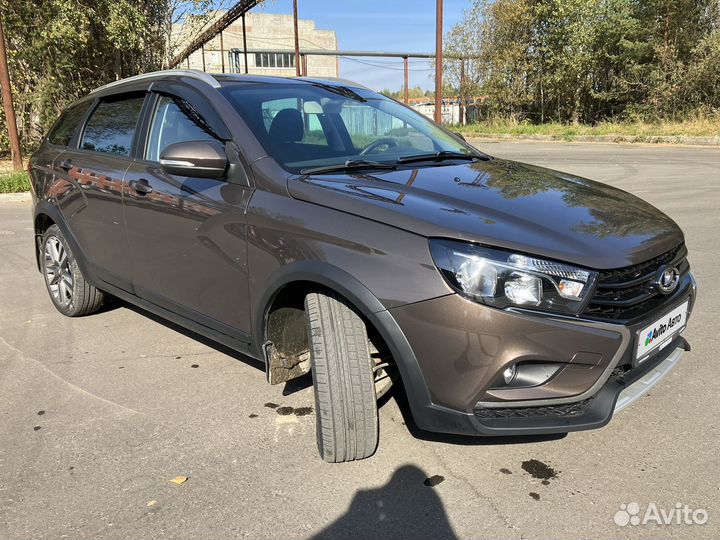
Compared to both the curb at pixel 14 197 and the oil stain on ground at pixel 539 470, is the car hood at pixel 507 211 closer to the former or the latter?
the oil stain on ground at pixel 539 470

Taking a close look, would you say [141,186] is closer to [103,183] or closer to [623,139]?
[103,183]

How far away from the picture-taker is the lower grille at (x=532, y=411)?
221 cm

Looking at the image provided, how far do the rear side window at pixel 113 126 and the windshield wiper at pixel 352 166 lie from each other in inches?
57.6

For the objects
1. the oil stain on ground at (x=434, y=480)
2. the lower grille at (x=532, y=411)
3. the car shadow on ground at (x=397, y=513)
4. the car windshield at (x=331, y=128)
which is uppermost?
the car windshield at (x=331, y=128)

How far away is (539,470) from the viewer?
253cm

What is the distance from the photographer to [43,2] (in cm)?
1466

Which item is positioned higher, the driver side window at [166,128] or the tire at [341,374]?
the driver side window at [166,128]

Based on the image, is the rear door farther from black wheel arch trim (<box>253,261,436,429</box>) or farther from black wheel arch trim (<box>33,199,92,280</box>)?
black wheel arch trim (<box>253,261,436,429</box>)

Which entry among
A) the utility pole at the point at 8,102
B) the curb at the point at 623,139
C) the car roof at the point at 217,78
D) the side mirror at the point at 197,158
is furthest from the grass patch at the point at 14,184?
the curb at the point at 623,139

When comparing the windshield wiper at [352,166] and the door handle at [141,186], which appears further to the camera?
the door handle at [141,186]

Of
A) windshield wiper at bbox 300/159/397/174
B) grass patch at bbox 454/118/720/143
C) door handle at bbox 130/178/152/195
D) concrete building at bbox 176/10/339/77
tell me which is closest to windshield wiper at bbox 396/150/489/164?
windshield wiper at bbox 300/159/397/174

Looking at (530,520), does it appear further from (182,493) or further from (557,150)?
(557,150)

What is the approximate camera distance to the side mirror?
275 centimetres

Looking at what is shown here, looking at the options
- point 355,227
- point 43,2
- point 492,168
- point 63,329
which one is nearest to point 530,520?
point 355,227
